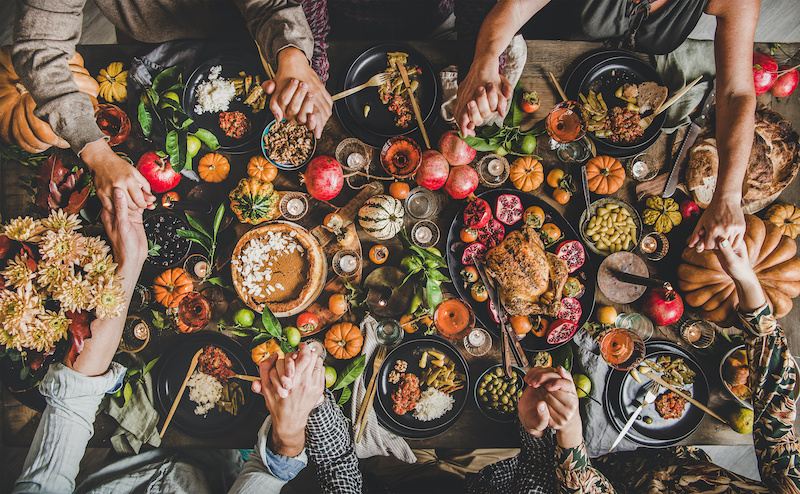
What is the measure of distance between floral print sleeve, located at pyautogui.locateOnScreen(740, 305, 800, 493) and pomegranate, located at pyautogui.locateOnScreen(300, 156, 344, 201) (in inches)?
63.4

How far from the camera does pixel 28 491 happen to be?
134 cm

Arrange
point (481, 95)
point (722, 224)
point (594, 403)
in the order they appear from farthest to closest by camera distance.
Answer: point (594, 403) → point (722, 224) → point (481, 95)

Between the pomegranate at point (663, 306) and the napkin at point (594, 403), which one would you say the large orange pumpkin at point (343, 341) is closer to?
the napkin at point (594, 403)

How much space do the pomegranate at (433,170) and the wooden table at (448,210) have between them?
0.38ft

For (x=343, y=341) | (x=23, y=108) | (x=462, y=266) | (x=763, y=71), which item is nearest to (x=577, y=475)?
(x=462, y=266)

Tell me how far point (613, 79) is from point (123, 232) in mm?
2053

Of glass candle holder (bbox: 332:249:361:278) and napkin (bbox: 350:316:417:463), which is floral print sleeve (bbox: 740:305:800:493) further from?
glass candle holder (bbox: 332:249:361:278)

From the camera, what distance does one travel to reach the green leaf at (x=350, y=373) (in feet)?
4.72

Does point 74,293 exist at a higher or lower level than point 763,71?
lower

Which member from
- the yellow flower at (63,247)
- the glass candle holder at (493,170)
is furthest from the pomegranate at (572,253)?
the yellow flower at (63,247)

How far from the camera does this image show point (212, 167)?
146 cm

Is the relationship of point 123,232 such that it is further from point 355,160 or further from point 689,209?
point 689,209

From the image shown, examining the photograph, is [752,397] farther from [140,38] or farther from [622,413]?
[140,38]

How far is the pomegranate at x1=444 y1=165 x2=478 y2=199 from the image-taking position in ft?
4.70
